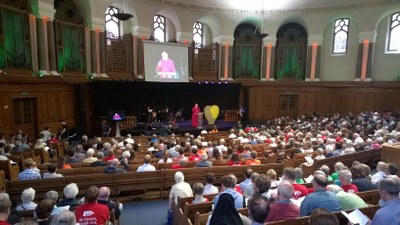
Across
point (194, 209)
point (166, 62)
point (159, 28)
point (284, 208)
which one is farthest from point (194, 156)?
point (159, 28)

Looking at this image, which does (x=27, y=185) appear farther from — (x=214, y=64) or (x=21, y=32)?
(x=214, y=64)

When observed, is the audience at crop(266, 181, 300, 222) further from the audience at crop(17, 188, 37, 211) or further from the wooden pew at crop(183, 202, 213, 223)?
the audience at crop(17, 188, 37, 211)

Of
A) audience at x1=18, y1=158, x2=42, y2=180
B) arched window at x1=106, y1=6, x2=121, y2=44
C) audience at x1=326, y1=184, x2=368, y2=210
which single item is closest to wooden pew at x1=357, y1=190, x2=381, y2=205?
audience at x1=326, y1=184, x2=368, y2=210

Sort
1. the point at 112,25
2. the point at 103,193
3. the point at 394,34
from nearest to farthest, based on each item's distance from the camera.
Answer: the point at 103,193 → the point at 112,25 → the point at 394,34

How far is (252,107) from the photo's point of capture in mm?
20672

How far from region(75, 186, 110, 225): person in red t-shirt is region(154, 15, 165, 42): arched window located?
16529mm

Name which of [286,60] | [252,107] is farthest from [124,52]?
[286,60]

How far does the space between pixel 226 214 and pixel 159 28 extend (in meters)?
17.9

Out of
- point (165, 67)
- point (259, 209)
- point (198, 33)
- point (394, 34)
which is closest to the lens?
point (259, 209)

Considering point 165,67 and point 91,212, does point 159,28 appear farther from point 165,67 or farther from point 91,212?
point 91,212

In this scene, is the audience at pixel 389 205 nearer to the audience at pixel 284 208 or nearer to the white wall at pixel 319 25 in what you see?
the audience at pixel 284 208

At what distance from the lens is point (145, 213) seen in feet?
17.9

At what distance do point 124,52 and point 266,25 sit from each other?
35.2 feet

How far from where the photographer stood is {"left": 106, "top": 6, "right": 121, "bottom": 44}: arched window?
1608 centimetres
